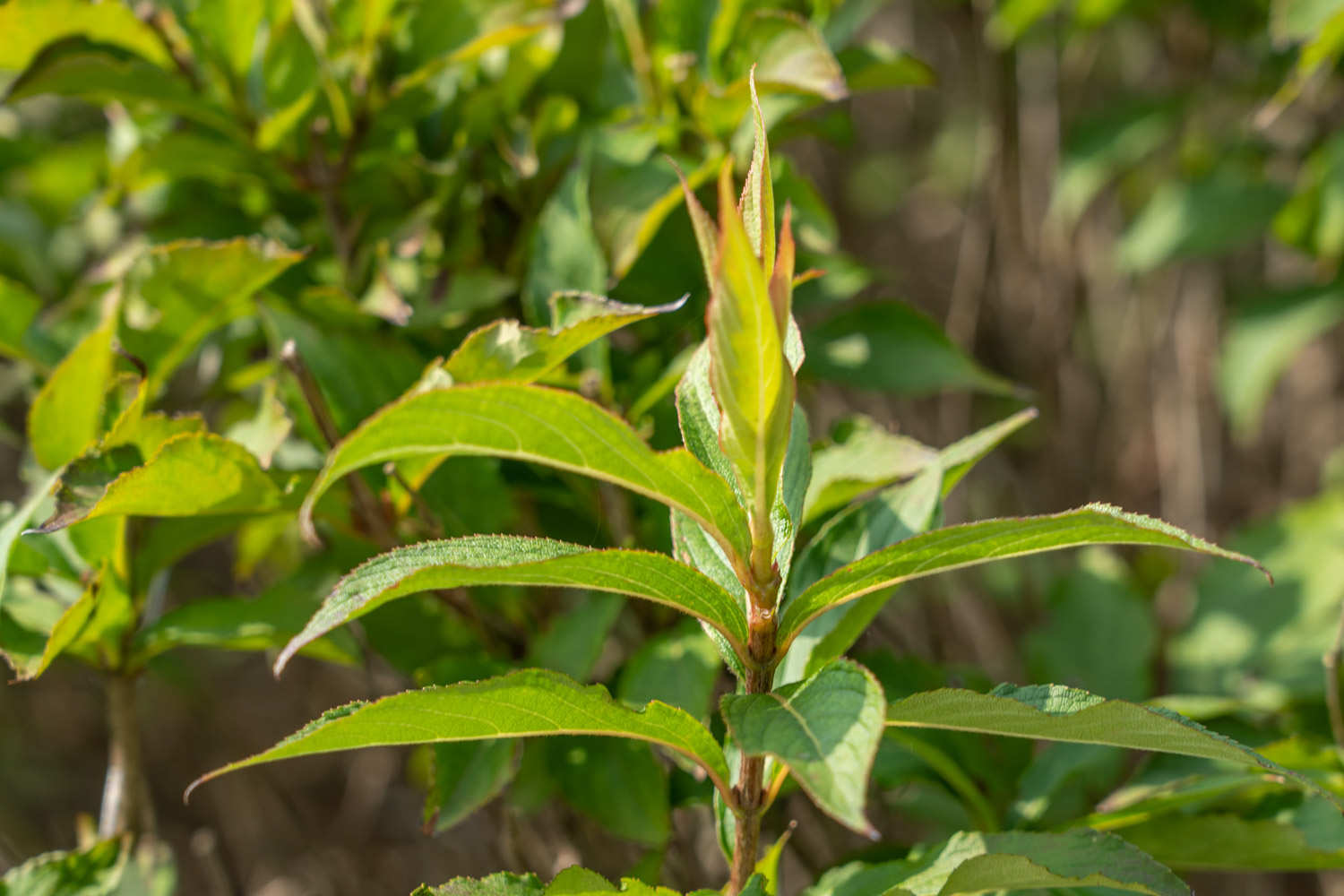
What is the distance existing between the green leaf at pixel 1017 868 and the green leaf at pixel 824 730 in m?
0.12

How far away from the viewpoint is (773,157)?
894mm

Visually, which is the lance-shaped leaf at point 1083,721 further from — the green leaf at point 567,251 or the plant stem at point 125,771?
the plant stem at point 125,771

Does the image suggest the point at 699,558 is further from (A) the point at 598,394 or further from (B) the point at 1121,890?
(B) the point at 1121,890

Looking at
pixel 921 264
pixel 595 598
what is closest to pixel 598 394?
pixel 595 598

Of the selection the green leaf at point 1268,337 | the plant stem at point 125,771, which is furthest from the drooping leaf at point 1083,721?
the green leaf at point 1268,337

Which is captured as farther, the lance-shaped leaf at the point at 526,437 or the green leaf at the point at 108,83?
the green leaf at the point at 108,83

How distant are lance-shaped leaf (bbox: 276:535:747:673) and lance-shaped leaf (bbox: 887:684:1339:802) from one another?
0.12 metres

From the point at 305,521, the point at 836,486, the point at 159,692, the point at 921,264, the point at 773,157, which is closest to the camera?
the point at 305,521

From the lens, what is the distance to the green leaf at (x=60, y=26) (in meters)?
0.83

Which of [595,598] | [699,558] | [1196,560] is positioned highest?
[699,558]

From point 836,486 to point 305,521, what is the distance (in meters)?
0.35

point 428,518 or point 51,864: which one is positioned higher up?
point 428,518

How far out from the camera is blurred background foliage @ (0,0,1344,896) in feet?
2.61

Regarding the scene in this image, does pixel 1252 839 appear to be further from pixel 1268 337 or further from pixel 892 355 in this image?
pixel 1268 337
